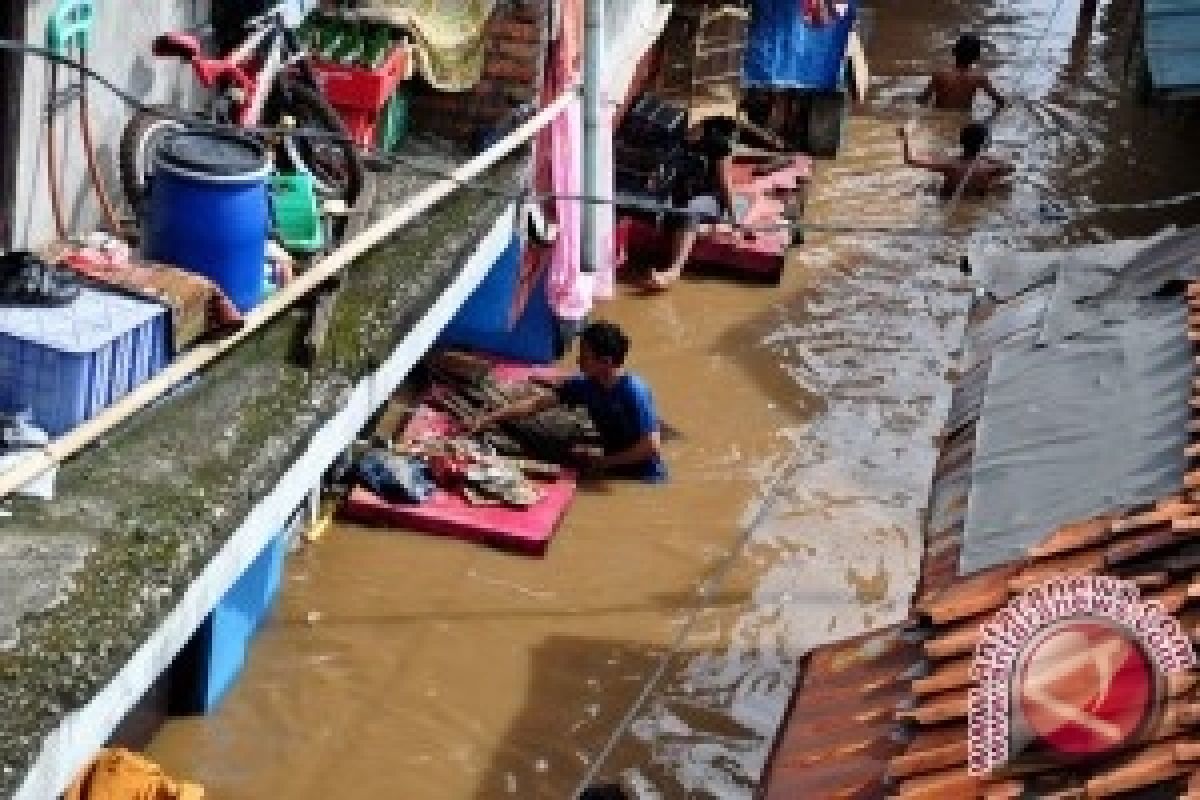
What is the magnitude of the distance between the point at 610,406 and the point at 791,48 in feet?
20.4

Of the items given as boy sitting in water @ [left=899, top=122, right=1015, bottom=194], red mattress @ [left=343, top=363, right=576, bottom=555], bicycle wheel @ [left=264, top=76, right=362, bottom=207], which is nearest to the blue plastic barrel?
bicycle wheel @ [left=264, top=76, right=362, bottom=207]

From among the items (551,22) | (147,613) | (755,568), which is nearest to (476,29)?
(551,22)

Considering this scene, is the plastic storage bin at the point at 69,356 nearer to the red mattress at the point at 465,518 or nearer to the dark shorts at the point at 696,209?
the red mattress at the point at 465,518

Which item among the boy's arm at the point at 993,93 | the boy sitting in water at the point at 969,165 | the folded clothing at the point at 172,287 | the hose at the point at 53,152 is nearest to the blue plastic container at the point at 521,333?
the hose at the point at 53,152

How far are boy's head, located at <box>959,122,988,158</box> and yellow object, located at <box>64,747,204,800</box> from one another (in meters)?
10.3

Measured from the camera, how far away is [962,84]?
17.5 meters

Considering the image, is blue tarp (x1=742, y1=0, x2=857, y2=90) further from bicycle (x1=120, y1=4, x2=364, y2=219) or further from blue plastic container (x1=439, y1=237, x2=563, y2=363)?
bicycle (x1=120, y1=4, x2=364, y2=219)

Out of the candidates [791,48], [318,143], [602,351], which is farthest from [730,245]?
[318,143]

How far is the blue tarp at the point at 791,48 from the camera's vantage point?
51.4 feet

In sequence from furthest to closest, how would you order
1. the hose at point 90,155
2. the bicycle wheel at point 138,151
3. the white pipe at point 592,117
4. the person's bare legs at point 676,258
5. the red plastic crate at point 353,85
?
the person's bare legs at point 676,258 < the white pipe at point 592,117 < the red plastic crate at point 353,85 < the bicycle wheel at point 138,151 < the hose at point 90,155

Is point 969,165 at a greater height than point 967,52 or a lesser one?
lesser

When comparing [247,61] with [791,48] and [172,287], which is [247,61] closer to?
[172,287]

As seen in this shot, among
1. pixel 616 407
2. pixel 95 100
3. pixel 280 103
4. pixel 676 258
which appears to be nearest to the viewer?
pixel 95 100

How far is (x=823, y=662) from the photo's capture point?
21.8 feet
